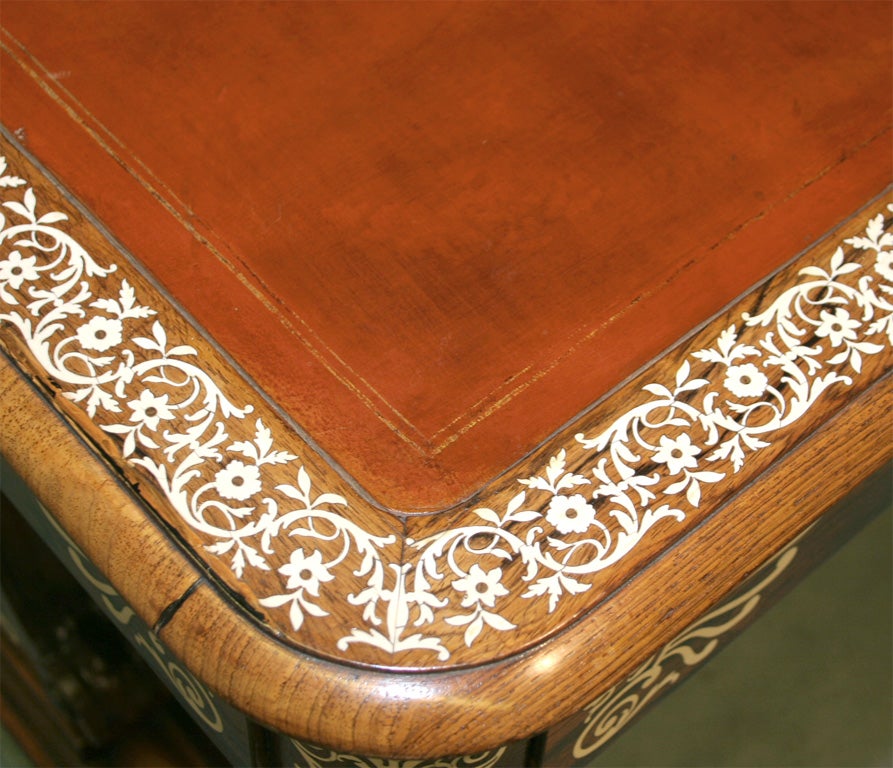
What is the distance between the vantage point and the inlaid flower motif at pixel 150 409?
726 mm

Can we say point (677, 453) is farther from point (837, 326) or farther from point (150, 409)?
point (150, 409)

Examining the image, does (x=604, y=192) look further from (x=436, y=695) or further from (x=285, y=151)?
(x=436, y=695)

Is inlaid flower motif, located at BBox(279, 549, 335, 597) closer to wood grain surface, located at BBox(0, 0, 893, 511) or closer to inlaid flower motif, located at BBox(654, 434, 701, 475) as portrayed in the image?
wood grain surface, located at BBox(0, 0, 893, 511)

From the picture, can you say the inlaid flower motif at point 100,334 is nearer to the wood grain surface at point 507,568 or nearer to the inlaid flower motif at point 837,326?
the wood grain surface at point 507,568

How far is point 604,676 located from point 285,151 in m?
0.45

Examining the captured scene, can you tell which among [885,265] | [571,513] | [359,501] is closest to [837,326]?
[885,265]

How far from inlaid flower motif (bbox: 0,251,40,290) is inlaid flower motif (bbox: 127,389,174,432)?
0.42 feet

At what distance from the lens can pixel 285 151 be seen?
0.87m

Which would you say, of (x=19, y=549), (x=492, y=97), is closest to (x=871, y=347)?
(x=492, y=97)

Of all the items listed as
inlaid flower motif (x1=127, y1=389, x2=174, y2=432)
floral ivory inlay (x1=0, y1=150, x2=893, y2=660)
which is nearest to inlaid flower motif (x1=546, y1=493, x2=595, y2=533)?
floral ivory inlay (x1=0, y1=150, x2=893, y2=660)

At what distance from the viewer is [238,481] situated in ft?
2.32

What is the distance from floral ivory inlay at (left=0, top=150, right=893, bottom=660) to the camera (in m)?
0.68

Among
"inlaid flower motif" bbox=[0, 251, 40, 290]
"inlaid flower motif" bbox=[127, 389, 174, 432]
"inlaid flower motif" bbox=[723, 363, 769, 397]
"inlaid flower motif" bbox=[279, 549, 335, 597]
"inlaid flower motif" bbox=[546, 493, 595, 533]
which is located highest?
"inlaid flower motif" bbox=[0, 251, 40, 290]

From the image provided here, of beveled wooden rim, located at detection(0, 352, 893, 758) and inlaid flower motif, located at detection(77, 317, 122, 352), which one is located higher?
inlaid flower motif, located at detection(77, 317, 122, 352)
